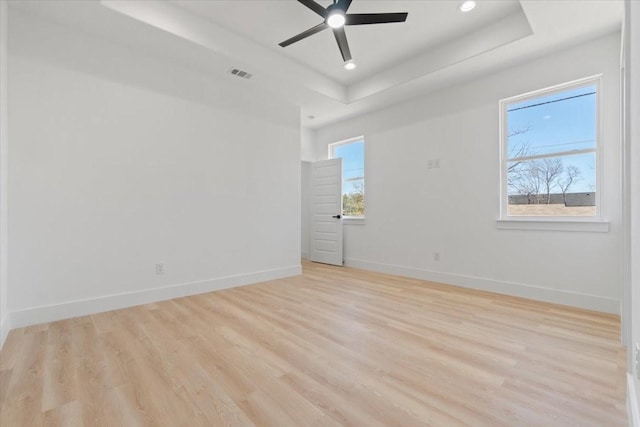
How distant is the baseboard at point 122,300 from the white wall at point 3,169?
0.62 feet

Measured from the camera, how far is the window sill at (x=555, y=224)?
10.1ft

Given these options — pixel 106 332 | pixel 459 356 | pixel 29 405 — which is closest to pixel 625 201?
pixel 459 356

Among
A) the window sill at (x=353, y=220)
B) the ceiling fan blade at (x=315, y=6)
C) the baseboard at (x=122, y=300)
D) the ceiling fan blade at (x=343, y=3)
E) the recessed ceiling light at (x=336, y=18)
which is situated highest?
the ceiling fan blade at (x=315, y=6)

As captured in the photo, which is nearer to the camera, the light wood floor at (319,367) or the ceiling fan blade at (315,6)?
the light wood floor at (319,367)

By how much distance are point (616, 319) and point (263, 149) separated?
4609 millimetres

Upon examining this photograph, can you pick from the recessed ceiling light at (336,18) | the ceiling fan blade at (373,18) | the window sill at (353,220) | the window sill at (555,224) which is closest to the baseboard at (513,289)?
the window sill at (555,224)

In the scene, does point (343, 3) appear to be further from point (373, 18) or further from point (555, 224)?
point (555, 224)

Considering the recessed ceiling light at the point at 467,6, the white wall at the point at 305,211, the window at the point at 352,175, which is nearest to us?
the recessed ceiling light at the point at 467,6

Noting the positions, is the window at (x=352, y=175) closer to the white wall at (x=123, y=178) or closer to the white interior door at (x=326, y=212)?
the white interior door at (x=326, y=212)

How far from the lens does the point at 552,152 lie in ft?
11.5

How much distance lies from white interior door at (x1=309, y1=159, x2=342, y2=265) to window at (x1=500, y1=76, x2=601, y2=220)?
2.85 m

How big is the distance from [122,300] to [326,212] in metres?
3.79

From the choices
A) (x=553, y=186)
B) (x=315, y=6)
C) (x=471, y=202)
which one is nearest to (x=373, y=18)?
(x=315, y=6)

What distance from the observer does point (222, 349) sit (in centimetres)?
220
